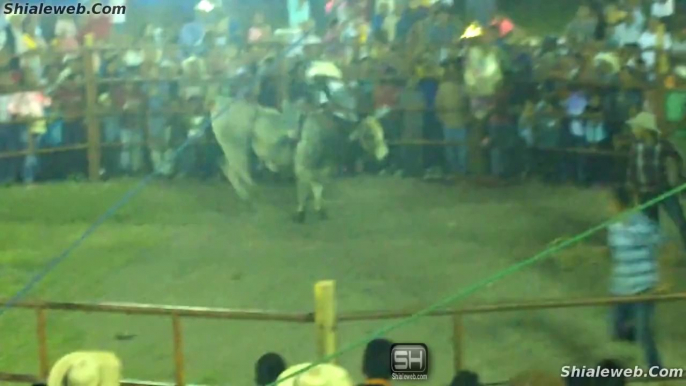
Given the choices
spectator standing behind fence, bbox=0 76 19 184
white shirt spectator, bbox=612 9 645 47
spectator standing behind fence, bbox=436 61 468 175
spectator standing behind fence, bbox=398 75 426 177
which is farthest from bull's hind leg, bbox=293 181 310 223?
white shirt spectator, bbox=612 9 645 47

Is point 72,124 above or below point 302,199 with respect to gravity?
above

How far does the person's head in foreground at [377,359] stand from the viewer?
70.9 inches

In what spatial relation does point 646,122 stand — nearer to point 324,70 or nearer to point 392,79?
point 392,79

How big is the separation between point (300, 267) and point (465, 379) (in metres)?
0.54

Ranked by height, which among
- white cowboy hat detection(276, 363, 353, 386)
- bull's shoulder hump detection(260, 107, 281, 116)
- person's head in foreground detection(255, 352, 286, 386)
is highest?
bull's shoulder hump detection(260, 107, 281, 116)

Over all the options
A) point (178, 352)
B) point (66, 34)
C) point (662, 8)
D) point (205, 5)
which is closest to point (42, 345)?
point (178, 352)

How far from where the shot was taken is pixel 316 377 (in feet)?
5.03

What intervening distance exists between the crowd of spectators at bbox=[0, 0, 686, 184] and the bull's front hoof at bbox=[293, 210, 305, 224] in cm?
27

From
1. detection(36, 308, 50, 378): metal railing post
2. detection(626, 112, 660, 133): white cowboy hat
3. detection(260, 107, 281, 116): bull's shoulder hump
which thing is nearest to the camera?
detection(36, 308, 50, 378): metal railing post

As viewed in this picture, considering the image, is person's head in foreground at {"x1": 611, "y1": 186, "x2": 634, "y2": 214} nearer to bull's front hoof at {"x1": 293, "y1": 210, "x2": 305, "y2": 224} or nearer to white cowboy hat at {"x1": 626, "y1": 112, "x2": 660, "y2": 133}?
white cowboy hat at {"x1": 626, "y1": 112, "x2": 660, "y2": 133}

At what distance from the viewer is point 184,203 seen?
238 centimetres

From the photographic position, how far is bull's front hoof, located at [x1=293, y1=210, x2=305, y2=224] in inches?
90.7

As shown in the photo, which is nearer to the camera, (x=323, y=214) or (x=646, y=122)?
(x=646, y=122)

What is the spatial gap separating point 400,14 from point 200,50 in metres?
0.46
